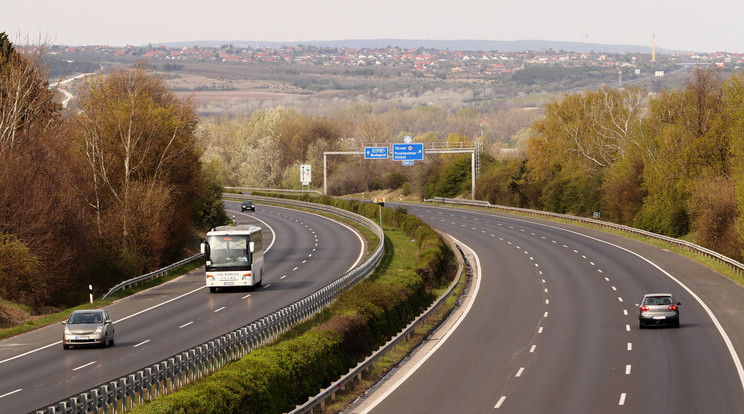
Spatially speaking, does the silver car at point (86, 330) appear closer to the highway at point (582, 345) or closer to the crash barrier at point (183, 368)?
the crash barrier at point (183, 368)

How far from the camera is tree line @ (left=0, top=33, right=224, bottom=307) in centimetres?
4728

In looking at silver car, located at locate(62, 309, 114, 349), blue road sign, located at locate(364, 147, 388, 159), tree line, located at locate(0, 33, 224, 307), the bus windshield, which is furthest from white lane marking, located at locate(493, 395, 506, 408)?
blue road sign, located at locate(364, 147, 388, 159)

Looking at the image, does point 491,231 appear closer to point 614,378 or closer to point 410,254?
point 410,254

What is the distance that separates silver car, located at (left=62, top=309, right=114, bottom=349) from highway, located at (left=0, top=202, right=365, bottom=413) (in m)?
0.34

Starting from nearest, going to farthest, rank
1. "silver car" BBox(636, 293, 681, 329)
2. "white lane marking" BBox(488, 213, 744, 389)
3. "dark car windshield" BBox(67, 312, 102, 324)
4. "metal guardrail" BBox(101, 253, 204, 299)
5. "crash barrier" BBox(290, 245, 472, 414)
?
1. "crash barrier" BBox(290, 245, 472, 414)
2. "white lane marking" BBox(488, 213, 744, 389)
3. "dark car windshield" BBox(67, 312, 102, 324)
4. "silver car" BBox(636, 293, 681, 329)
5. "metal guardrail" BBox(101, 253, 204, 299)

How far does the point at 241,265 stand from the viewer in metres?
49.4

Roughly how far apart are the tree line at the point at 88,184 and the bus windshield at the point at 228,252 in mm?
6991

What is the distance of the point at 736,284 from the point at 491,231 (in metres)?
33.3

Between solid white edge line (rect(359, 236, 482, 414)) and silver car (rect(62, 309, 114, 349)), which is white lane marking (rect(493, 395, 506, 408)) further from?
silver car (rect(62, 309, 114, 349))

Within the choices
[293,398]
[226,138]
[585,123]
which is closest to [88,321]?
[293,398]

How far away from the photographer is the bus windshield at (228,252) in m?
48.8

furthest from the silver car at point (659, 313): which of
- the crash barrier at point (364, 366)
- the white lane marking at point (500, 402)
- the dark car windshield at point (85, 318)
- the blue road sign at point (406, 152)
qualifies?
the blue road sign at point (406, 152)

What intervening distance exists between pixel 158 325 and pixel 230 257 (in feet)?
33.6

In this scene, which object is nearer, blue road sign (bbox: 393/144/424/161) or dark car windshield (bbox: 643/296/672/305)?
dark car windshield (bbox: 643/296/672/305)
